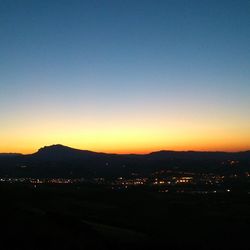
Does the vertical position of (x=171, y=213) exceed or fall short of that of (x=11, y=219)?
it falls short

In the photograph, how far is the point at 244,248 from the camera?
36.9m

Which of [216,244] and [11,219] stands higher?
Result: [11,219]

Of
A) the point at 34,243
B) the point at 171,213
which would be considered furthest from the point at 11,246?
the point at 171,213

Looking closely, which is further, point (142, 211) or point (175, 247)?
point (142, 211)

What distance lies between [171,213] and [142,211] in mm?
5374

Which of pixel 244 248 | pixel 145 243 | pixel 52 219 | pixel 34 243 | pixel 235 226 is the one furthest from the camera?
pixel 235 226

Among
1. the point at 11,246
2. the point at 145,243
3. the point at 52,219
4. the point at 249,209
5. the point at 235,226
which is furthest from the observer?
the point at 249,209

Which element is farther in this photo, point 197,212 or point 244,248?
point 197,212

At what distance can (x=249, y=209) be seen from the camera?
3364 inches

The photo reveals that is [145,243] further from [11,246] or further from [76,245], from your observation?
[11,246]

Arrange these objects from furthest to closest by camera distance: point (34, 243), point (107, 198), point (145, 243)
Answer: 1. point (107, 198)
2. point (145, 243)
3. point (34, 243)

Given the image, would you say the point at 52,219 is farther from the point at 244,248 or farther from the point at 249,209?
the point at 249,209

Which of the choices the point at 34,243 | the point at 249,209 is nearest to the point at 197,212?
the point at 249,209

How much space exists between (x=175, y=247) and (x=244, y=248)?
9.01 m
